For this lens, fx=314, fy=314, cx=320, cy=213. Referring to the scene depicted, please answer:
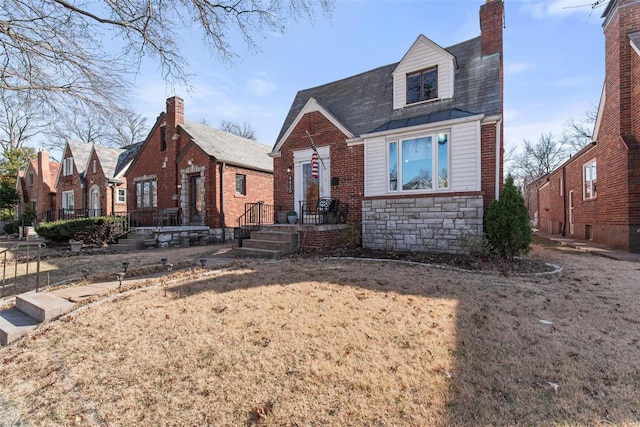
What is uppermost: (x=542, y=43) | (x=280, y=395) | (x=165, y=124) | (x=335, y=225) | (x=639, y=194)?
(x=165, y=124)

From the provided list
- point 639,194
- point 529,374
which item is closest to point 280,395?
point 529,374

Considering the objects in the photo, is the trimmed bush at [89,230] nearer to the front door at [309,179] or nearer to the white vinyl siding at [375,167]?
the front door at [309,179]

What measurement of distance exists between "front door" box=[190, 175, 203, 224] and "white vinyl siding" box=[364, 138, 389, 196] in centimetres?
920

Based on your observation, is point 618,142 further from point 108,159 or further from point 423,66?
point 108,159

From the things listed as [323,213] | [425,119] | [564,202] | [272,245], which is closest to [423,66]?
[425,119]

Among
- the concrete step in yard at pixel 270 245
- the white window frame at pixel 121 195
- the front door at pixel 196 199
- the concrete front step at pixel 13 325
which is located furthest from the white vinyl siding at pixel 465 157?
the white window frame at pixel 121 195

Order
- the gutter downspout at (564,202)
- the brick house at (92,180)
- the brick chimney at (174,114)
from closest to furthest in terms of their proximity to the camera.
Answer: the brick chimney at (174,114), the gutter downspout at (564,202), the brick house at (92,180)

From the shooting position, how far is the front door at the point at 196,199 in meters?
15.9

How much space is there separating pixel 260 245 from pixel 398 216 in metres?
4.43

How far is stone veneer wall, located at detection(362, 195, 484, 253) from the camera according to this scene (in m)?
8.77

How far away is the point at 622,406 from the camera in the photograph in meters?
2.36

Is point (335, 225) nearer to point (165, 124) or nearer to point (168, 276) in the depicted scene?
point (168, 276)

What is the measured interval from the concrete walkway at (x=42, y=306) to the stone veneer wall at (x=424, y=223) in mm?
6887

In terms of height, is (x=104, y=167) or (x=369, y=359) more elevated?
(x=104, y=167)
